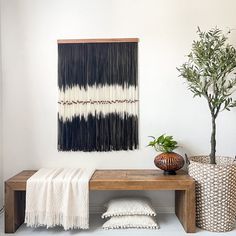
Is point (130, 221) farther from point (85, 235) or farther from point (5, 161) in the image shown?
point (5, 161)

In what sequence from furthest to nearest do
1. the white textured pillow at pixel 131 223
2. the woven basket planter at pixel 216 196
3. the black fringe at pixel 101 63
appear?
the black fringe at pixel 101 63 < the white textured pillow at pixel 131 223 < the woven basket planter at pixel 216 196

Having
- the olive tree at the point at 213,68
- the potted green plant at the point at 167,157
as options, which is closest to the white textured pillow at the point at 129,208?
the potted green plant at the point at 167,157

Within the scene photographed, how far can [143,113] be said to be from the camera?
275cm

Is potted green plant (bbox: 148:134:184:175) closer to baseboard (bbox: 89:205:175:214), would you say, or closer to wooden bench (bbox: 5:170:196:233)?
wooden bench (bbox: 5:170:196:233)

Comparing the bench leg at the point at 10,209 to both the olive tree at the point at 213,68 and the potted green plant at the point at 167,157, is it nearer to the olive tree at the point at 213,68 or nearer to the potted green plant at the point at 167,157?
the potted green plant at the point at 167,157

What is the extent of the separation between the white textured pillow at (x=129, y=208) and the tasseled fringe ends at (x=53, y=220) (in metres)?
0.24

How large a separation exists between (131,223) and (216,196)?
787 mm

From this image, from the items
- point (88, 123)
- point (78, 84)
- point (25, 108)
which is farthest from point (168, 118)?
point (25, 108)

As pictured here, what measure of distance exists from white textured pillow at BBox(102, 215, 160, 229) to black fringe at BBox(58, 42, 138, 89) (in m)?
1.32

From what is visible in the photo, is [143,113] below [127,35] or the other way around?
below

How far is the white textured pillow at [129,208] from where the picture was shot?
7.80ft

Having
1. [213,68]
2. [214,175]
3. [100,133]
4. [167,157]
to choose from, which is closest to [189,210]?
[214,175]

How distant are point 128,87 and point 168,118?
1.75 ft

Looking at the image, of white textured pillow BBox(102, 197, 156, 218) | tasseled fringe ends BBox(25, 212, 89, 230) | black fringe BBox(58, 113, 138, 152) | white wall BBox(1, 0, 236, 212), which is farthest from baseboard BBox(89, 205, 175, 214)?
black fringe BBox(58, 113, 138, 152)
